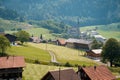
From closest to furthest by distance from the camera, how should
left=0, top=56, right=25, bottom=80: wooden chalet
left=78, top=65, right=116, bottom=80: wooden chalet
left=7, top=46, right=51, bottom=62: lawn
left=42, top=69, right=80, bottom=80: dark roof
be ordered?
left=42, top=69, right=80, bottom=80: dark roof, left=0, top=56, right=25, bottom=80: wooden chalet, left=78, top=65, right=116, bottom=80: wooden chalet, left=7, top=46, right=51, bottom=62: lawn

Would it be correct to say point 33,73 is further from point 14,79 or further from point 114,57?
point 114,57

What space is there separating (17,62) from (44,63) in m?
32.8

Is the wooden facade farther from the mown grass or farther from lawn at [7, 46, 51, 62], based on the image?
lawn at [7, 46, 51, 62]

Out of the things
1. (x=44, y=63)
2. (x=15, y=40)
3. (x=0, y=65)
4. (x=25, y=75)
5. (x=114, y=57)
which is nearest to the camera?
(x=0, y=65)

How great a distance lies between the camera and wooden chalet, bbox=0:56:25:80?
271 feet

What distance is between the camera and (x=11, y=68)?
8381cm

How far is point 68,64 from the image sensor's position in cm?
11975

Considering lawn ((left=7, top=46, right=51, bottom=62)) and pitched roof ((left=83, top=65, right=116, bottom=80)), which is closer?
pitched roof ((left=83, top=65, right=116, bottom=80))

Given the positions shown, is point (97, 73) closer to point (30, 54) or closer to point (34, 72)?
point (34, 72)

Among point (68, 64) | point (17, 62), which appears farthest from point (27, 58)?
point (17, 62)

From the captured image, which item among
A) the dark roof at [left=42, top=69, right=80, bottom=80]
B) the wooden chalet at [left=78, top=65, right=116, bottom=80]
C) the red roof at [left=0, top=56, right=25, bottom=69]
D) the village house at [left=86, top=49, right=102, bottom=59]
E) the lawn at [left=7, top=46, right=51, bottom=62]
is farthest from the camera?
the village house at [left=86, top=49, right=102, bottom=59]

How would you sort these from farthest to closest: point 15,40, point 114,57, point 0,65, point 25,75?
point 15,40
point 114,57
point 25,75
point 0,65

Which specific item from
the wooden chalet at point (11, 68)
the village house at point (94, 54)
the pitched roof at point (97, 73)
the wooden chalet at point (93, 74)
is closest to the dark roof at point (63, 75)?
the wooden chalet at point (93, 74)

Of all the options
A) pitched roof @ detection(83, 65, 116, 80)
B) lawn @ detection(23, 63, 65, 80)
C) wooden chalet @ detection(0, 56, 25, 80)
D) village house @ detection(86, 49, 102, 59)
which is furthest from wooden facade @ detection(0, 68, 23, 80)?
village house @ detection(86, 49, 102, 59)
